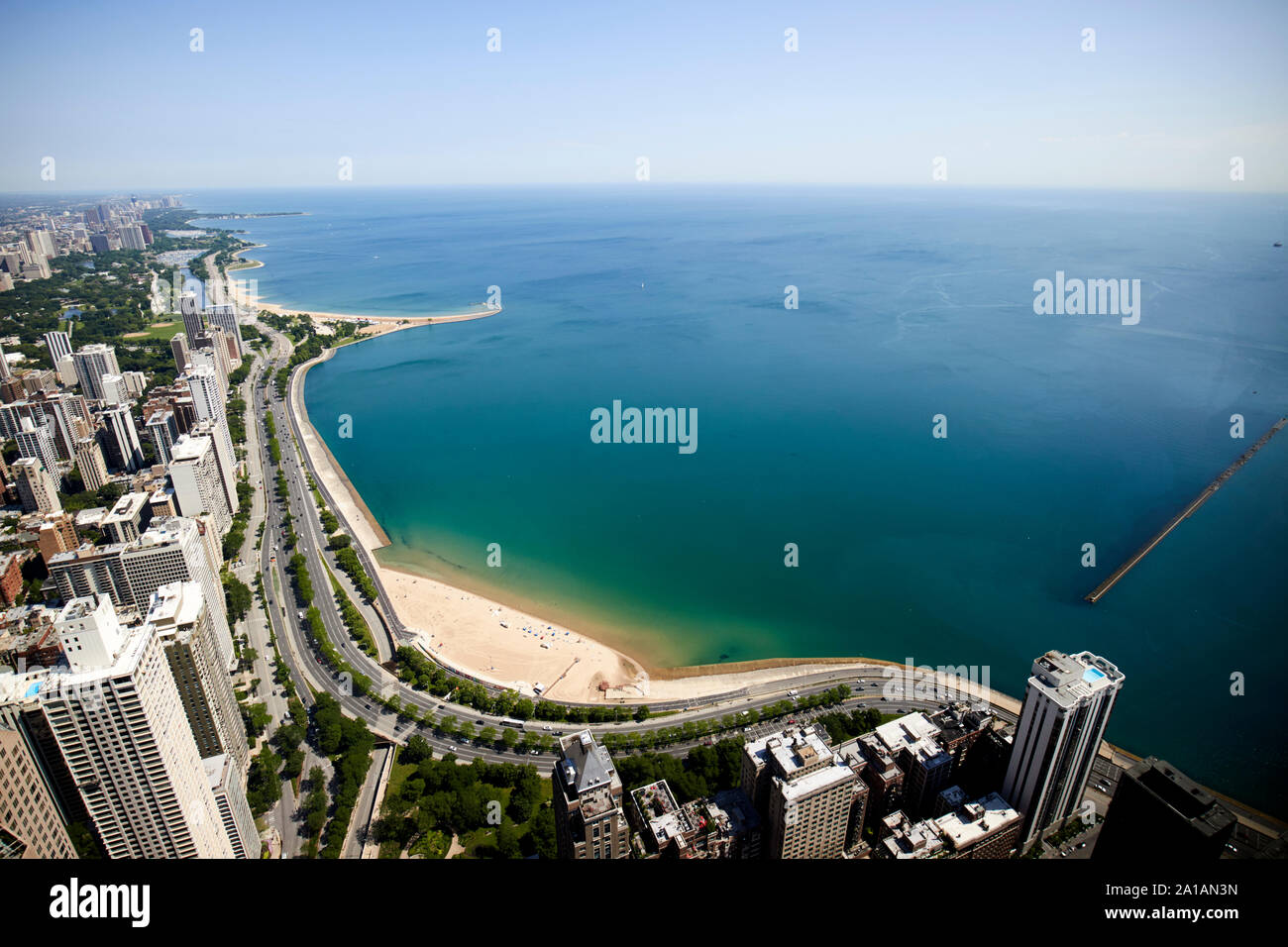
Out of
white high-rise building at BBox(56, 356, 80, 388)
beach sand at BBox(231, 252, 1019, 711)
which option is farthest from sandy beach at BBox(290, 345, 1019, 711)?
white high-rise building at BBox(56, 356, 80, 388)

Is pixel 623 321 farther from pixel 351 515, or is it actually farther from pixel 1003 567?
pixel 1003 567

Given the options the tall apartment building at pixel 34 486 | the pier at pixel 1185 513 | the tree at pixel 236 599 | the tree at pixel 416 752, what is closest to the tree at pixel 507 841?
the tree at pixel 416 752

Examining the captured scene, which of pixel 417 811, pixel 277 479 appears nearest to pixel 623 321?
pixel 277 479

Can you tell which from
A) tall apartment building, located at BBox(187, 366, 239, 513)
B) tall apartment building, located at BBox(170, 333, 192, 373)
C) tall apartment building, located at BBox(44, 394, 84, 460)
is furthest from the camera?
tall apartment building, located at BBox(170, 333, 192, 373)

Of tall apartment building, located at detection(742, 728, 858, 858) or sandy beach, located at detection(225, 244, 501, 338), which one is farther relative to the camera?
sandy beach, located at detection(225, 244, 501, 338)

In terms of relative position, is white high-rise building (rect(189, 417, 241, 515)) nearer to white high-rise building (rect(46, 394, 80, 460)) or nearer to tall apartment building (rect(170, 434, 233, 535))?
tall apartment building (rect(170, 434, 233, 535))

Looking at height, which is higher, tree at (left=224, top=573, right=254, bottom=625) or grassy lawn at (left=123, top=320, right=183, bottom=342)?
grassy lawn at (left=123, top=320, right=183, bottom=342)

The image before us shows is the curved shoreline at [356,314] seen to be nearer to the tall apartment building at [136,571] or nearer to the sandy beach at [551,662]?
the sandy beach at [551,662]

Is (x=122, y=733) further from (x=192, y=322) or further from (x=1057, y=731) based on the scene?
(x=192, y=322)

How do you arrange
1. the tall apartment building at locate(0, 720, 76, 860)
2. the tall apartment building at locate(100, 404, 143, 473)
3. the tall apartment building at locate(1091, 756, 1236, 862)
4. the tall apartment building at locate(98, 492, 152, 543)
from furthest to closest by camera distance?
the tall apartment building at locate(100, 404, 143, 473), the tall apartment building at locate(98, 492, 152, 543), the tall apartment building at locate(0, 720, 76, 860), the tall apartment building at locate(1091, 756, 1236, 862)
